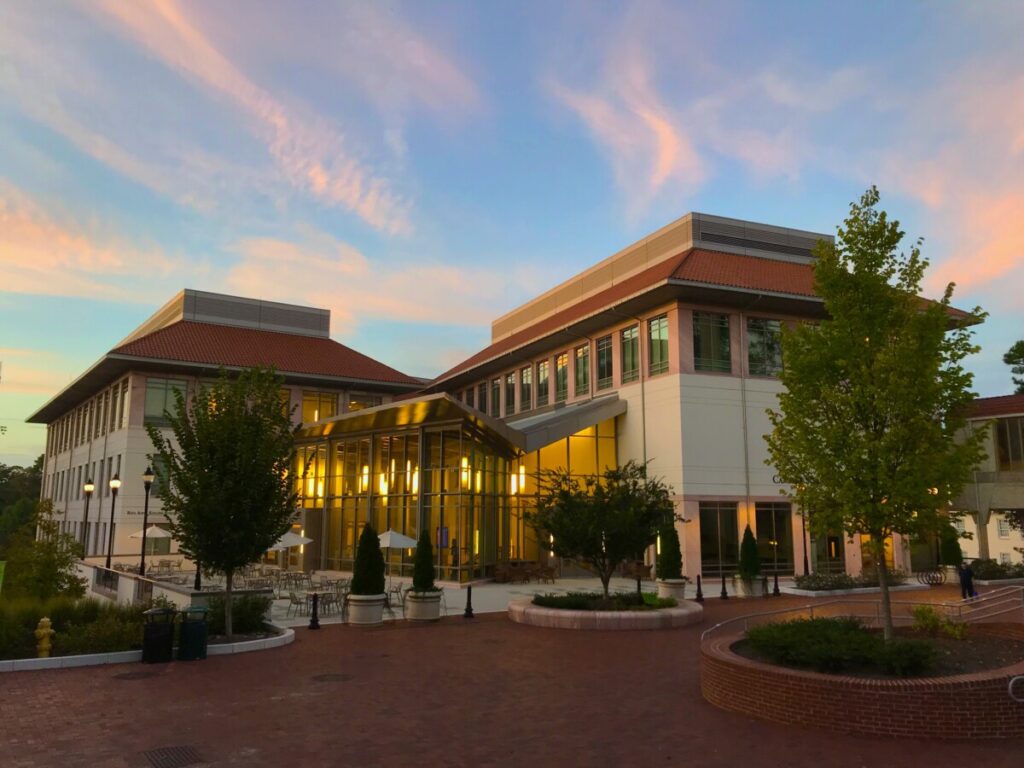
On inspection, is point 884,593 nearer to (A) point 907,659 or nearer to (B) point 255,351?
(A) point 907,659

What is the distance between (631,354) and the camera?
35250mm

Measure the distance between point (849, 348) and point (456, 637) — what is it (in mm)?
10015

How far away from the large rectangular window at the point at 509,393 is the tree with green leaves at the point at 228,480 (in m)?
28.5

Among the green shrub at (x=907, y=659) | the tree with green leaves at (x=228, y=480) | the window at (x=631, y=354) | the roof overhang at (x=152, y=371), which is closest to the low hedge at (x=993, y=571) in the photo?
the window at (x=631, y=354)

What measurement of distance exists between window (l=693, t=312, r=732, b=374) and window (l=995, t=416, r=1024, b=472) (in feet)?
43.5

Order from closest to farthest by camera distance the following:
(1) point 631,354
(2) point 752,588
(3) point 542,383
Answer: (2) point 752,588 → (1) point 631,354 → (3) point 542,383

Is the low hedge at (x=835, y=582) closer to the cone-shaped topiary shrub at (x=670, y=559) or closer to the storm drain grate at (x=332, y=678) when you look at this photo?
the cone-shaped topiary shrub at (x=670, y=559)

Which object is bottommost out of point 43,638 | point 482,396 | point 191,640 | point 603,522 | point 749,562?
point 191,640

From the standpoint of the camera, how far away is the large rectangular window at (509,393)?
45403 mm

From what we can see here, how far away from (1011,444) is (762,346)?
12591 millimetres

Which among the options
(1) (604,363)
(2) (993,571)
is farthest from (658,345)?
(2) (993,571)

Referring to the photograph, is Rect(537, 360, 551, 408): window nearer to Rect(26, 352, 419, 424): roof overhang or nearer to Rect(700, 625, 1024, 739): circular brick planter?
Rect(26, 352, 419, 424): roof overhang

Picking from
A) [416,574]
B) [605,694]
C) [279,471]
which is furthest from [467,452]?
[605,694]

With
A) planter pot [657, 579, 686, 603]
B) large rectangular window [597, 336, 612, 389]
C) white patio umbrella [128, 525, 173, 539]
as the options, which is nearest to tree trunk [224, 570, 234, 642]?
planter pot [657, 579, 686, 603]
